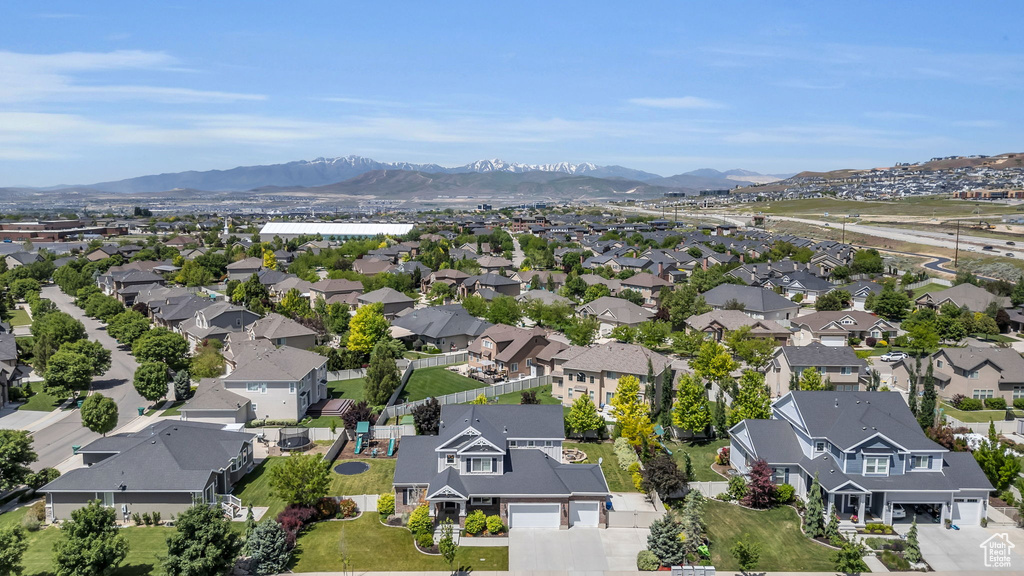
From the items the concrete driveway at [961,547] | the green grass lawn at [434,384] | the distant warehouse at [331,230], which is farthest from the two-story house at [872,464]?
the distant warehouse at [331,230]

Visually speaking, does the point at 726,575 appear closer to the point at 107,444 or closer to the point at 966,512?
the point at 966,512

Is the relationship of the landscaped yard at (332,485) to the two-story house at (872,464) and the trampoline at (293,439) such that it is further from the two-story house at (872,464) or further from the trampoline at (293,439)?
the two-story house at (872,464)

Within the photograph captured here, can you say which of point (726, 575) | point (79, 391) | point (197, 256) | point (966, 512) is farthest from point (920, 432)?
point (197, 256)

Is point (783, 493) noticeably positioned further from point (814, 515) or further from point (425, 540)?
point (425, 540)

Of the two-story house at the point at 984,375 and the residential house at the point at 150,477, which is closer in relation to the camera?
the residential house at the point at 150,477

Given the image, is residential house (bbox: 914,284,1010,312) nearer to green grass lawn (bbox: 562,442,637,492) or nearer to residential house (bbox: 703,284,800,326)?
residential house (bbox: 703,284,800,326)

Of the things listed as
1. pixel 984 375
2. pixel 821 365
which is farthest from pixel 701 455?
pixel 984 375
